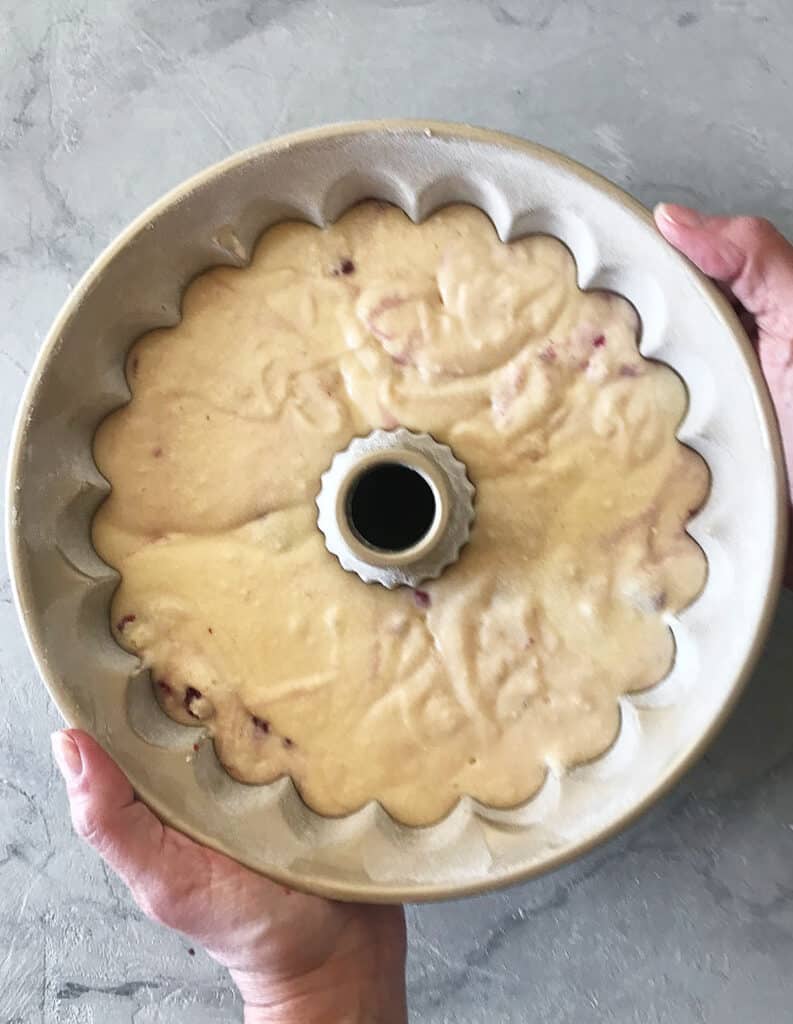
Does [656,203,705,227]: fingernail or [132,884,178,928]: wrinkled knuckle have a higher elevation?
[656,203,705,227]: fingernail

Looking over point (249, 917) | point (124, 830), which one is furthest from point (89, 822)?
point (249, 917)

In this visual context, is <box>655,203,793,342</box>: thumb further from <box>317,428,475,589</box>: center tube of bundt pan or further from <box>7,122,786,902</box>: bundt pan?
<box>317,428,475,589</box>: center tube of bundt pan

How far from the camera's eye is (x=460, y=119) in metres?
0.89

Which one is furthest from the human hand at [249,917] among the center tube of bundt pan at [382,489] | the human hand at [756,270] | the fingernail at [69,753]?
the human hand at [756,270]

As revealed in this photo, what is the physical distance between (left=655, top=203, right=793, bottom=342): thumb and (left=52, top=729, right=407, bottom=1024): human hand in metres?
0.53

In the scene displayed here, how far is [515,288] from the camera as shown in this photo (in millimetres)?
760

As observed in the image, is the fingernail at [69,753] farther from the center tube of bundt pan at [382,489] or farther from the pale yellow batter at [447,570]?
the center tube of bundt pan at [382,489]

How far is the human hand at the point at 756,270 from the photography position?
0.72 meters

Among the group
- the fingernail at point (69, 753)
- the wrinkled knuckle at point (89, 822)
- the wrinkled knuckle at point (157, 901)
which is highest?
the fingernail at point (69, 753)

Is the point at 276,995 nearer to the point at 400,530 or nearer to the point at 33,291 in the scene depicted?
the point at 400,530

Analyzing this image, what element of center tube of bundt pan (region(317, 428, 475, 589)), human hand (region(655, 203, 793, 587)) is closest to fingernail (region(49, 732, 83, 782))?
Result: center tube of bundt pan (region(317, 428, 475, 589))

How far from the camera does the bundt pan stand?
0.67m

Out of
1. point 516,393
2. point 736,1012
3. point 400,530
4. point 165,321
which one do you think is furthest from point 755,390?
point 736,1012

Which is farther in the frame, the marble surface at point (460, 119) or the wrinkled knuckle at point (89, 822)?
the marble surface at point (460, 119)
